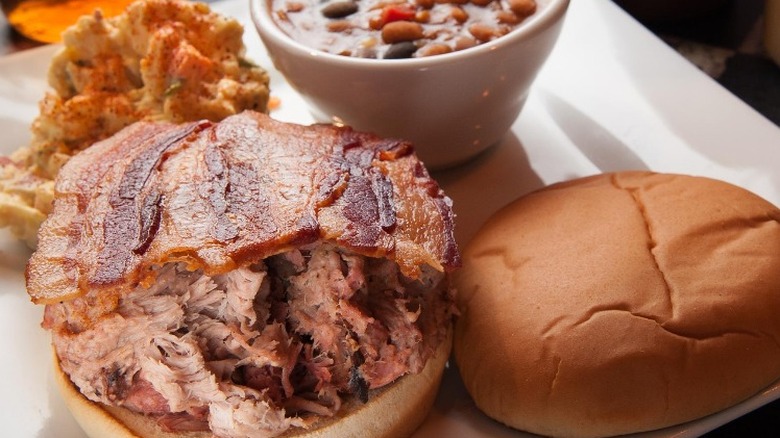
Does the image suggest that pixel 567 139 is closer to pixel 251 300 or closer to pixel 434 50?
pixel 434 50

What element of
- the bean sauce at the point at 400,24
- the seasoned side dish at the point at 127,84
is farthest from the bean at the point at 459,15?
the seasoned side dish at the point at 127,84

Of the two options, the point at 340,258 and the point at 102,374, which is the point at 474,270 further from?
the point at 102,374

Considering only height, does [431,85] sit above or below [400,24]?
below

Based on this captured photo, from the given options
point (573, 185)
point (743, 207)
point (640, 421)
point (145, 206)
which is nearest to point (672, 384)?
point (640, 421)

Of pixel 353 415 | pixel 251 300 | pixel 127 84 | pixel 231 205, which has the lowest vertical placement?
pixel 353 415

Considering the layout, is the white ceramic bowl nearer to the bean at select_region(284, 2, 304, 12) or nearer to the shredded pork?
the bean at select_region(284, 2, 304, 12)

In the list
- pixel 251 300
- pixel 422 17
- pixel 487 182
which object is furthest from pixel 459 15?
pixel 251 300

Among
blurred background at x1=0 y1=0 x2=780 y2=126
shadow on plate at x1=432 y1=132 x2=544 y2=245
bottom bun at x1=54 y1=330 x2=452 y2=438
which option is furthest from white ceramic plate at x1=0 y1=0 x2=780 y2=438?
blurred background at x1=0 y1=0 x2=780 y2=126
